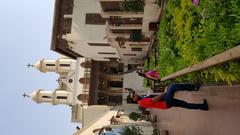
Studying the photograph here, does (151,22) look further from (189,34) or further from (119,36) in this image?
(189,34)

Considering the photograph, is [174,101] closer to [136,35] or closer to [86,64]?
[136,35]

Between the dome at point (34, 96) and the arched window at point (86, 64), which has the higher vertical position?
the arched window at point (86, 64)

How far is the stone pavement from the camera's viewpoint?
7.79 metres

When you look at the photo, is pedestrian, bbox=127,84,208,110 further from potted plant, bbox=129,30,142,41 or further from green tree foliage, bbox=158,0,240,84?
potted plant, bbox=129,30,142,41

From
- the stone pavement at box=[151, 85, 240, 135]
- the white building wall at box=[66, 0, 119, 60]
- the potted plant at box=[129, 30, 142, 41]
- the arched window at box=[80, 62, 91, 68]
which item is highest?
the white building wall at box=[66, 0, 119, 60]

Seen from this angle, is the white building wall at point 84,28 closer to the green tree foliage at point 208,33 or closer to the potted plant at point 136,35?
the potted plant at point 136,35

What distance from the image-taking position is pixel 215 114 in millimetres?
9062

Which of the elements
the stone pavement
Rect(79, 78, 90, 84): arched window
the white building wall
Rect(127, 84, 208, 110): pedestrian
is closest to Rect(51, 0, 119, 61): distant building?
the white building wall

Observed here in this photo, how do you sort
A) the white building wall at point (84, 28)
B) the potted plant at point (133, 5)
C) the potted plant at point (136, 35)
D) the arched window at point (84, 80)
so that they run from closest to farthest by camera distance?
1. the potted plant at point (133, 5)
2. the potted plant at point (136, 35)
3. the white building wall at point (84, 28)
4. the arched window at point (84, 80)

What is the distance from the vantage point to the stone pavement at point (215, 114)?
7.79m

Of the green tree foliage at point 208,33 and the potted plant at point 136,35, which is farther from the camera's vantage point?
the potted plant at point 136,35

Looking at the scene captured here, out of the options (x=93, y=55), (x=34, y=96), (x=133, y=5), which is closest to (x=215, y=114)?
(x=133, y=5)

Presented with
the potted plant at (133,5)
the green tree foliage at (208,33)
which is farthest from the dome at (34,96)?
the green tree foliage at (208,33)

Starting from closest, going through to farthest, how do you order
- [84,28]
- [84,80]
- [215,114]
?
[215,114], [84,28], [84,80]
